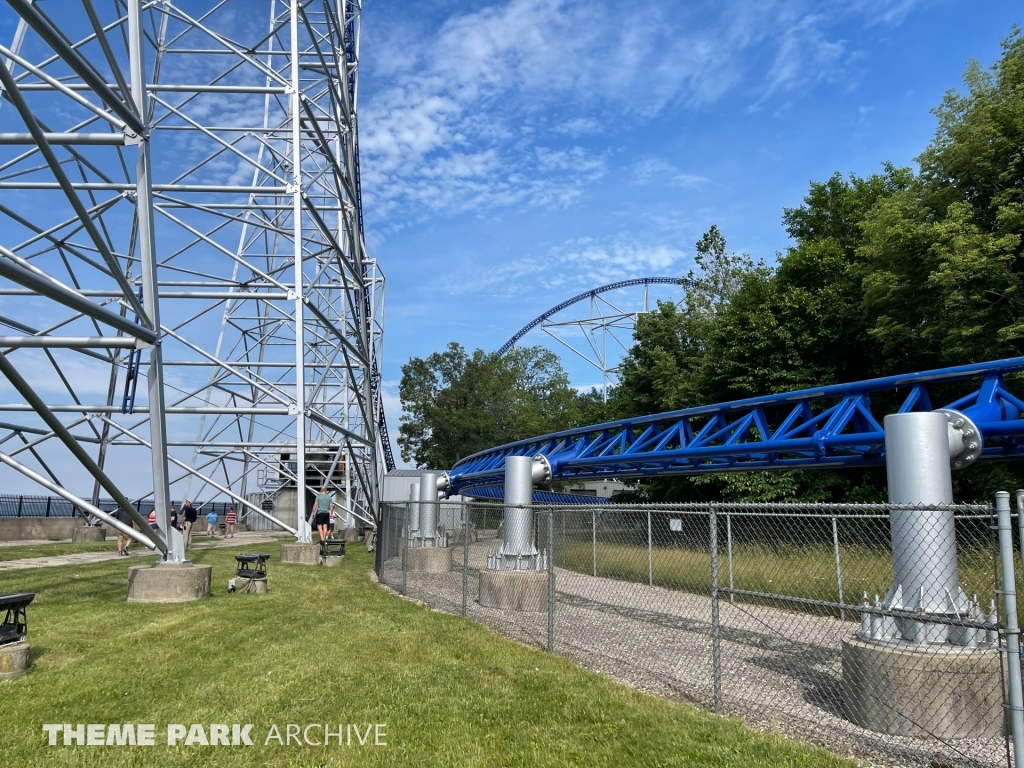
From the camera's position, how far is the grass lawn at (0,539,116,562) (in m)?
18.2

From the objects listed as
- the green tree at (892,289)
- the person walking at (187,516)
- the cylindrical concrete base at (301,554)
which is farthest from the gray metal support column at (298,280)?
the green tree at (892,289)

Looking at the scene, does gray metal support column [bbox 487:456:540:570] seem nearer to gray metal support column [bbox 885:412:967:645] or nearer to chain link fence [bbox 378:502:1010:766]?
chain link fence [bbox 378:502:1010:766]

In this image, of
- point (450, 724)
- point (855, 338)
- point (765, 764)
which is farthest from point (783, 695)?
point (855, 338)

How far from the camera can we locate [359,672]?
6.95 meters

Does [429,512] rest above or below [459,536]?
above

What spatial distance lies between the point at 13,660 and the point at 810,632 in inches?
378

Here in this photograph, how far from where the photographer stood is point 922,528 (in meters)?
6.17

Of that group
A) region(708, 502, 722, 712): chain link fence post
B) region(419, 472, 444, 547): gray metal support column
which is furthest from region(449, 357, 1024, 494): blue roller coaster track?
region(419, 472, 444, 547): gray metal support column

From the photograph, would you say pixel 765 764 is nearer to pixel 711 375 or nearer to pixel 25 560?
pixel 25 560

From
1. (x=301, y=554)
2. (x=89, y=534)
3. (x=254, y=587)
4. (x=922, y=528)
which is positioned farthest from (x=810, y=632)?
(x=89, y=534)

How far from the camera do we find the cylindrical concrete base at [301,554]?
17.1 meters

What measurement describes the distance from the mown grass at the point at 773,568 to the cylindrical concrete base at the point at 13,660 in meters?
6.29

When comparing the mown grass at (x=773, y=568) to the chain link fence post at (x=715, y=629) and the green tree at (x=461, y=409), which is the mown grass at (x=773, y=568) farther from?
the green tree at (x=461, y=409)

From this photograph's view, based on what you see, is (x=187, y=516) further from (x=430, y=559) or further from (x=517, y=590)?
(x=517, y=590)
